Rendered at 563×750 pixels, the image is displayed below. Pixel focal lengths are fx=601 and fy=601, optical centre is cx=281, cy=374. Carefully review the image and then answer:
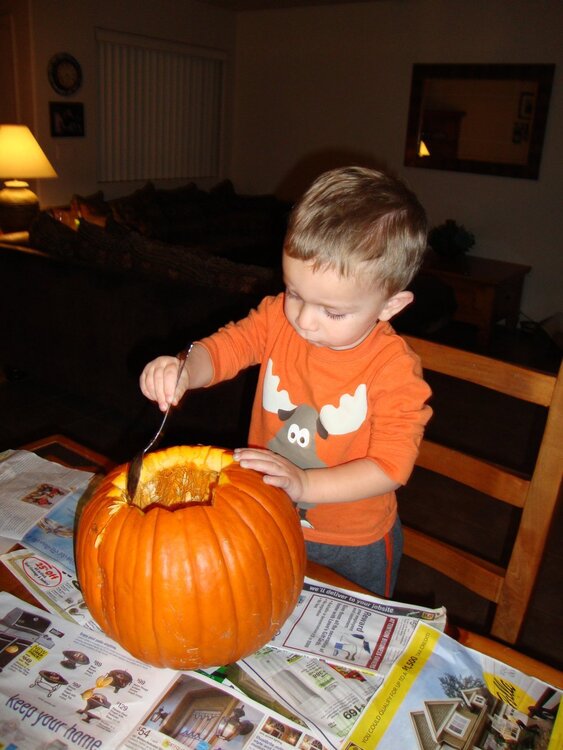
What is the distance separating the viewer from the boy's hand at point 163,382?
0.85 meters

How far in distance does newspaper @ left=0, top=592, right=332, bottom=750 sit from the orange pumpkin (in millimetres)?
28

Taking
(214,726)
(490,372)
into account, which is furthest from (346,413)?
(214,726)

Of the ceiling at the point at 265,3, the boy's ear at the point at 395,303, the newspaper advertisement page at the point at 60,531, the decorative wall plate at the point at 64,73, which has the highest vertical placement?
the ceiling at the point at 265,3

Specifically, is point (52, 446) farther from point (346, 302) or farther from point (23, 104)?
point (23, 104)

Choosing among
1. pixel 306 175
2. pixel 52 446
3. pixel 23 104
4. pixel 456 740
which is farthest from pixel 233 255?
pixel 456 740

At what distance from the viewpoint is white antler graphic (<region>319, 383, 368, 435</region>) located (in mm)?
932

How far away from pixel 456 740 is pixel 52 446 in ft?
2.94

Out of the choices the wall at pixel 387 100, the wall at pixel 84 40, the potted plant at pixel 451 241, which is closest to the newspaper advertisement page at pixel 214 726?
the potted plant at pixel 451 241

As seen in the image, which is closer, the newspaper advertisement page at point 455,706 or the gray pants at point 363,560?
the newspaper advertisement page at point 455,706

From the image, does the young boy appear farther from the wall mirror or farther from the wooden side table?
the wall mirror

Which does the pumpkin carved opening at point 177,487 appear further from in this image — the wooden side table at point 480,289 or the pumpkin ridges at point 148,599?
the wooden side table at point 480,289

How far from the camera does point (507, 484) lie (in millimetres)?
954

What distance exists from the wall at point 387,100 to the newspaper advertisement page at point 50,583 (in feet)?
16.0

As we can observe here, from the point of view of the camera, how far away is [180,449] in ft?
2.62
